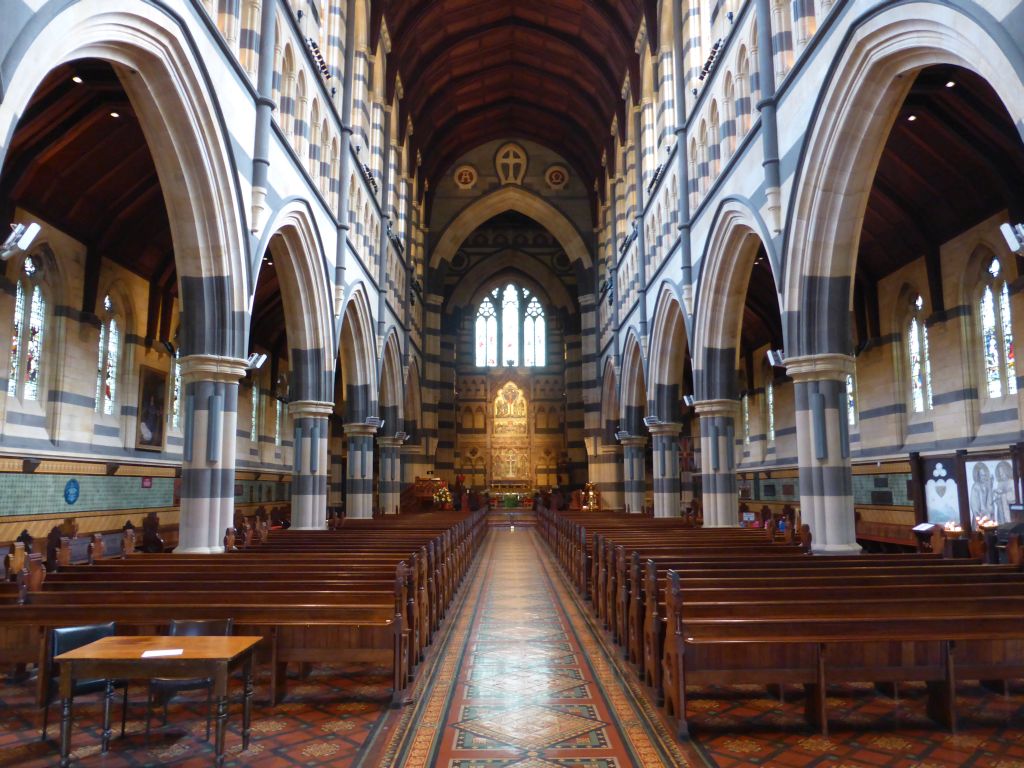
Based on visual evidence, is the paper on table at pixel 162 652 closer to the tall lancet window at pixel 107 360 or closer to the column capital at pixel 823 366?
the column capital at pixel 823 366

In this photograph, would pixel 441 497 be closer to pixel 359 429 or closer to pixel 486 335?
pixel 359 429

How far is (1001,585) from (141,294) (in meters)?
16.0

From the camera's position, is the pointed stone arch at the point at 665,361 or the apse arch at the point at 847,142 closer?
the apse arch at the point at 847,142

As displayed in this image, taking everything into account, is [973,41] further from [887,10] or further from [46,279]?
[46,279]

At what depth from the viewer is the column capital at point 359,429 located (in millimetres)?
20391

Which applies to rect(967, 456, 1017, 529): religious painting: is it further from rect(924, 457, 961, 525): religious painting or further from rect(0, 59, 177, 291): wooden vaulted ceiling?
rect(0, 59, 177, 291): wooden vaulted ceiling

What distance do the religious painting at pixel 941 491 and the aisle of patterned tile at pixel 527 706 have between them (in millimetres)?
7896

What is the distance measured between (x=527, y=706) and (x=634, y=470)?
829 inches

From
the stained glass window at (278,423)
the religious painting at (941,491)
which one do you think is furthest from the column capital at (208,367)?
the stained glass window at (278,423)

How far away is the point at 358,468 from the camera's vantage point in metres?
20.8

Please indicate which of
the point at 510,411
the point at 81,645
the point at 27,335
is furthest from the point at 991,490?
the point at 510,411

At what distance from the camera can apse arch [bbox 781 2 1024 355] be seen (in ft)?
24.6

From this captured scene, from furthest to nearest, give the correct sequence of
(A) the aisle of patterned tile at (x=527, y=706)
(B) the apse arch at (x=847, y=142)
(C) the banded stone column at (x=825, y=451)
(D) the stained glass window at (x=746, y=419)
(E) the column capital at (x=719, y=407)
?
(D) the stained glass window at (x=746, y=419), (E) the column capital at (x=719, y=407), (C) the banded stone column at (x=825, y=451), (B) the apse arch at (x=847, y=142), (A) the aisle of patterned tile at (x=527, y=706)

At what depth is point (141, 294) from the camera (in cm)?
1605
